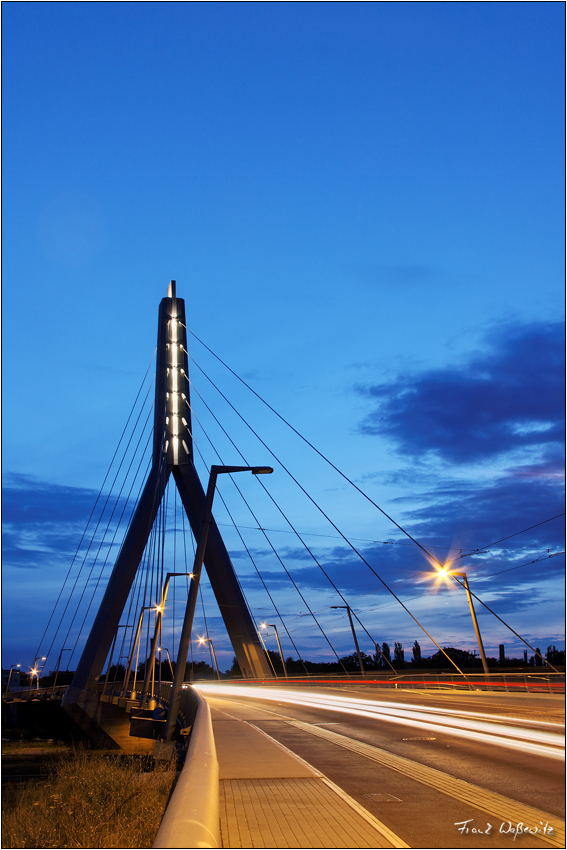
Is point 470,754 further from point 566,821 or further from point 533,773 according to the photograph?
point 566,821

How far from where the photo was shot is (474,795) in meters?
7.61

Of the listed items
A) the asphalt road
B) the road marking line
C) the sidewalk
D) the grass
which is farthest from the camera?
the grass

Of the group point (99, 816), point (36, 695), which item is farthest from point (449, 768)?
point (36, 695)

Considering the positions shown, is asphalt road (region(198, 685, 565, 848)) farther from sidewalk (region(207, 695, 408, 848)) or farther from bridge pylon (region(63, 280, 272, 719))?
bridge pylon (region(63, 280, 272, 719))

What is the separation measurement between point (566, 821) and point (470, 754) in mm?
4810

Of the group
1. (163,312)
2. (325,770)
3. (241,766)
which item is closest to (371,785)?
(325,770)

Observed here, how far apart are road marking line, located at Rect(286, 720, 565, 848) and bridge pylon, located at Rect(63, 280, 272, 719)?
2805 centimetres
